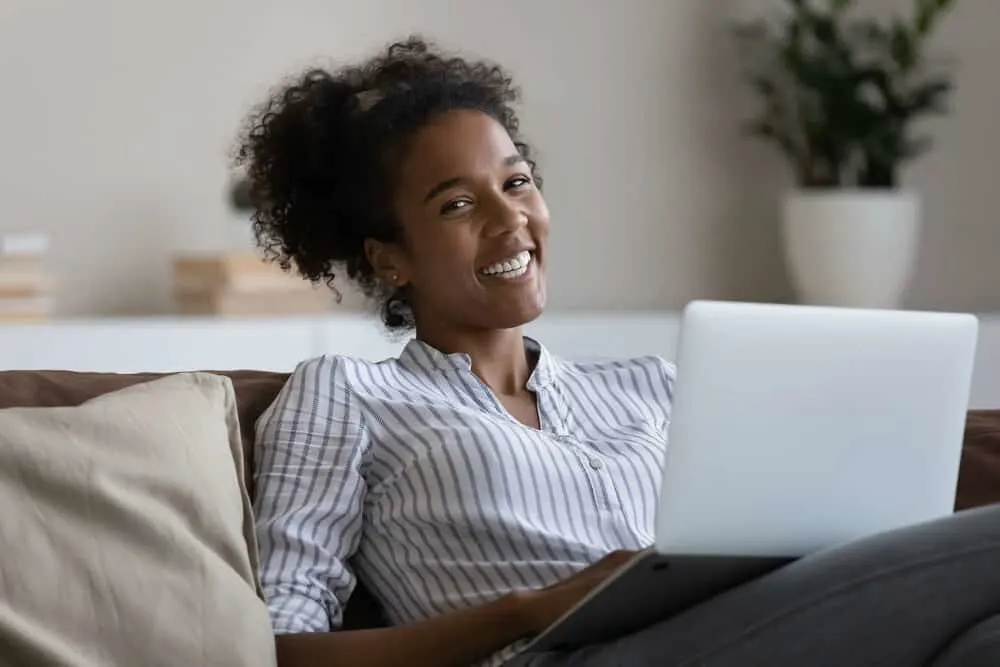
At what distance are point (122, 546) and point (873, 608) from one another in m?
0.67

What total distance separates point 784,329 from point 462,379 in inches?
24.0

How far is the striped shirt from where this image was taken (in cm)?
159

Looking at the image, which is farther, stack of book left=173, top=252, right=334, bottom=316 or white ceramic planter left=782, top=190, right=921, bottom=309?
white ceramic planter left=782, top=190, right=921, bottom=309

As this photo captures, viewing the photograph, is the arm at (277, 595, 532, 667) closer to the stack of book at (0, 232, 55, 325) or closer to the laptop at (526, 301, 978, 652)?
the laptop at (526, 301, 978, 652)

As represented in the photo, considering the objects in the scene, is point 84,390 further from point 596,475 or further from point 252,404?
point 596,475

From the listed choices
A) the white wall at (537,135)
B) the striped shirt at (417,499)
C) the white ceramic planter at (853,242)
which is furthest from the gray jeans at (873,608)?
the white ceramic planter at (853,242)

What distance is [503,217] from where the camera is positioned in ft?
6.01

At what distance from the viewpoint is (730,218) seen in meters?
4.35

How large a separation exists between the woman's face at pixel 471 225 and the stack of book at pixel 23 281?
146 centimetres

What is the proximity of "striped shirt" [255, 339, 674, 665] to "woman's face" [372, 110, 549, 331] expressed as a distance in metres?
0.14

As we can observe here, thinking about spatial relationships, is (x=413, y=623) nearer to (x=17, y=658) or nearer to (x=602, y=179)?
(x=17, y=658)

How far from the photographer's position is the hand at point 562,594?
1389 millimetres

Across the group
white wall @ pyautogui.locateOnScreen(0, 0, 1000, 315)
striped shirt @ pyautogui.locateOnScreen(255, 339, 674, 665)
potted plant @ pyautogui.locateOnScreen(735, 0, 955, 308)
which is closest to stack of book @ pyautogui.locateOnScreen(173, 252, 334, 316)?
white wall @ pyautogui.locateOnScreen(0, 0, 1000, 315)

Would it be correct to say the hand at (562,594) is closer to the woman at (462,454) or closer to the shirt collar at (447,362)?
the woman at (462,454)
